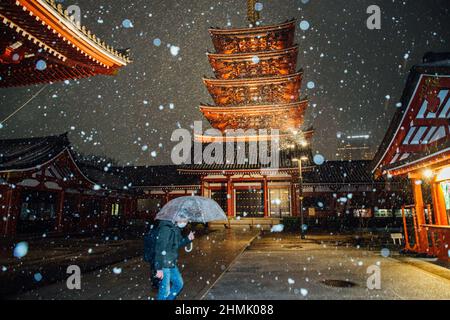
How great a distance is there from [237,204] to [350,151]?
79.8 metres

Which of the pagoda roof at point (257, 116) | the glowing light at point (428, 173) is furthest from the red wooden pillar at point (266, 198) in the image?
the glowing light at point (428, 173)

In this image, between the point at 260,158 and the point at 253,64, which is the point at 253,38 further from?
the point at 260,158

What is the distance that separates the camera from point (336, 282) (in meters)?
5.45

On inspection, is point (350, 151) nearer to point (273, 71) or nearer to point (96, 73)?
point (273, 71)

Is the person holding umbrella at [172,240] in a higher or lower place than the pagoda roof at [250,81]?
lower

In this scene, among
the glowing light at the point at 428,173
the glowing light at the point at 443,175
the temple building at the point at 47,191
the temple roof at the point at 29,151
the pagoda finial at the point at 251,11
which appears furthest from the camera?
the pagoda finial at the point at 251,11

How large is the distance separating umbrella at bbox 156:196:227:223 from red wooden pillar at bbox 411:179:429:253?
721 cm

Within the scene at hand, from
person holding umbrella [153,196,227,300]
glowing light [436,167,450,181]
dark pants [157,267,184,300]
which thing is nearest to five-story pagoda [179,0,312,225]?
glowing light [436,167,450,181]

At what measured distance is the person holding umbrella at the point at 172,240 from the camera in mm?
3494

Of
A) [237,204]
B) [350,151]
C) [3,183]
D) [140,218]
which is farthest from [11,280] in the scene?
[350,151]

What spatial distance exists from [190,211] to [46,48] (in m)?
5.51

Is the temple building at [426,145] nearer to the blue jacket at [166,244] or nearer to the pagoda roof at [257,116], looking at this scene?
the blue jacket at [166,244]

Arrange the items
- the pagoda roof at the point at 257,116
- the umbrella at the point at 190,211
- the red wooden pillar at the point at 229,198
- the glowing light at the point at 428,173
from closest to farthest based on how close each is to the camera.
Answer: the umbrella at the point at 190,211 → the glowing light at the point at 428,173 → the red wooden pillar at the point at 229,198 → the pagoda roof at the point at 257,116

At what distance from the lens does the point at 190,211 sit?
4141mm
